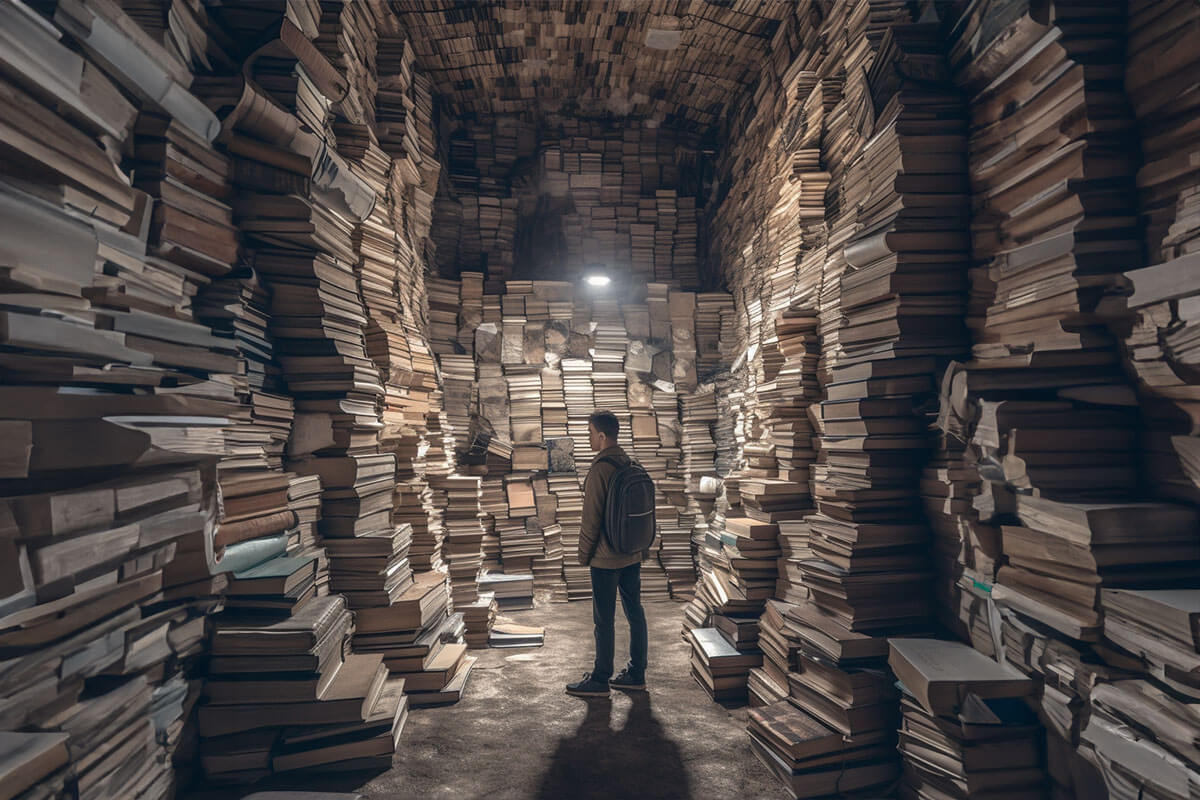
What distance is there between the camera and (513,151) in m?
7.71

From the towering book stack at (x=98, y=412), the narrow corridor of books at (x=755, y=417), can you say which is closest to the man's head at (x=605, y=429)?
the narrow corridor of books at (x=755, y=417)

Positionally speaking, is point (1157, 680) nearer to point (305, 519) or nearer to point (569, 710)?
point (569, 710)

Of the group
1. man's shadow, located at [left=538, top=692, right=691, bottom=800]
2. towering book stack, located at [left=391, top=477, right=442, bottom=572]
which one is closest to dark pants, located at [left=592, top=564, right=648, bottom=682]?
man's shadow, located at [left=538, top=692, right=691, bottom=800]

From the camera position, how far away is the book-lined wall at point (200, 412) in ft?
4.83

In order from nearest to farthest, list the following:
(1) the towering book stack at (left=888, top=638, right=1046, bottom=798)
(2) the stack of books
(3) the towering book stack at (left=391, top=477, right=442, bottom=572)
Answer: (1) the towering book stack at (left=888, top=638, right=1046, bottom=798), (2) the stack of books, (3) the towering book stack at (left=391, top=477, right=442, bottom=572)

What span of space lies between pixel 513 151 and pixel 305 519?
6335 millimetres

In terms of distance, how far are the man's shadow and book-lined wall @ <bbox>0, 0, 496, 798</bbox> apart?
36.4 inches

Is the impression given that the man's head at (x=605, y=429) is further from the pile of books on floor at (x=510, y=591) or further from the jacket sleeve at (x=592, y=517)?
the pile of books on floor at (x=510, y=591)

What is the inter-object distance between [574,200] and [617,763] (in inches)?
265

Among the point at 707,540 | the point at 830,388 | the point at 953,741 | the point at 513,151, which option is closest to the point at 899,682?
the point at 953,741

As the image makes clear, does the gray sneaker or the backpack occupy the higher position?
the backpack

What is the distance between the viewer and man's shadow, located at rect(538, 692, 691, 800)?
105 inches

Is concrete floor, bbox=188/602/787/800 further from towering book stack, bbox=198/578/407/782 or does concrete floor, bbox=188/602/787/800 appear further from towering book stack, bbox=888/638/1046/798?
towering book stack, bbox=888/638/1046/798

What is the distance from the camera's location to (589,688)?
376cm
